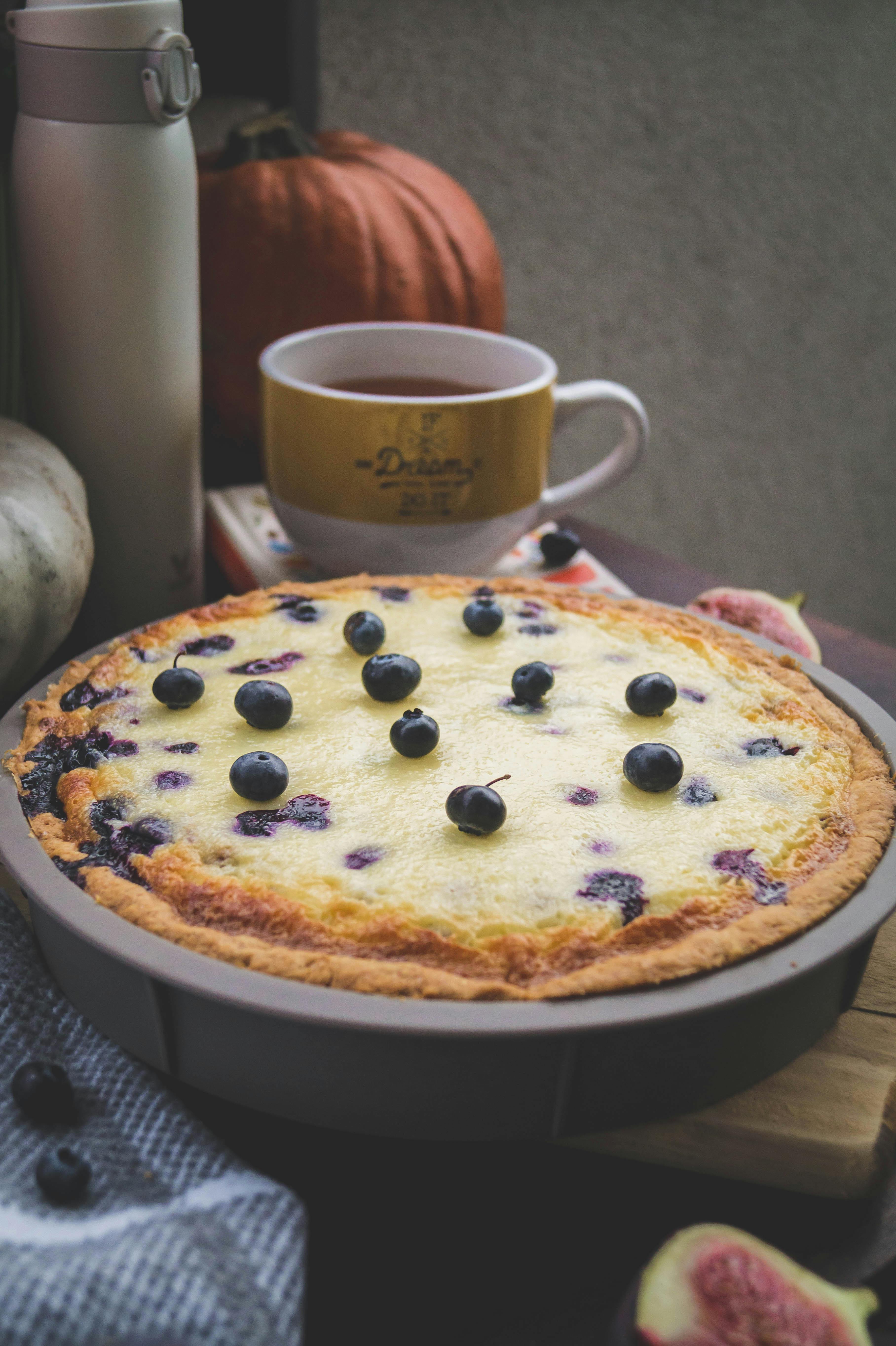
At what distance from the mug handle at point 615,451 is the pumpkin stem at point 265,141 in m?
0.95

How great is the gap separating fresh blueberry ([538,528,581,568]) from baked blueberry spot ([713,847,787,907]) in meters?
0.97

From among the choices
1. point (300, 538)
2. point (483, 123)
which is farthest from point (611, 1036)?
point (483, 123)

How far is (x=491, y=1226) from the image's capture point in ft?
3.49

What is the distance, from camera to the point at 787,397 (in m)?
4.19

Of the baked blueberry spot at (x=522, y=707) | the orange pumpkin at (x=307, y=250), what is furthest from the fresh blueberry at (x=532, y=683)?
the orange pumpkin at (x=307, y=250)

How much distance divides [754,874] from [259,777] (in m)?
0.56

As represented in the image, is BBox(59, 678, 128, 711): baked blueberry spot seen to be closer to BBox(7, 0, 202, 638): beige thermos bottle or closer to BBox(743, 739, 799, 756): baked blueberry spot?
BBox(7, 0, 202, 638): beige thermos bottle

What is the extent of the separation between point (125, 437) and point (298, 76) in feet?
4.46

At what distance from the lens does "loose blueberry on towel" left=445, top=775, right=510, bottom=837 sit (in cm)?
120

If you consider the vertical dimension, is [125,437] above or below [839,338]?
above

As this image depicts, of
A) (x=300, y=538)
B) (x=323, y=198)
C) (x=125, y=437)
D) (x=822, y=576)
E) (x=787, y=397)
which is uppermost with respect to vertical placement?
(x=323, y=198)

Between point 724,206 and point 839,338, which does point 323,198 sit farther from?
point 839,338

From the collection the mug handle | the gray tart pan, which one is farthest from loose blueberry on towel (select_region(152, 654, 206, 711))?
the mug handle

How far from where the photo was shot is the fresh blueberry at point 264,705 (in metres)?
1.40
